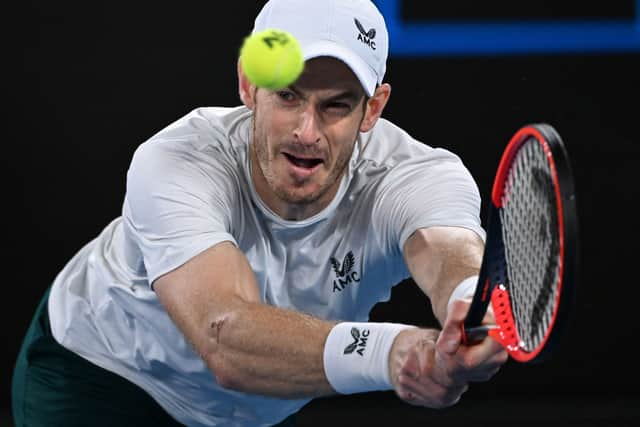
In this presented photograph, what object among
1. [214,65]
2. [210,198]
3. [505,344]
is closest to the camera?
[505,344]

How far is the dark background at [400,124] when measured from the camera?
13.0 ft

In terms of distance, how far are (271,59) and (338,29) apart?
16.3 inches

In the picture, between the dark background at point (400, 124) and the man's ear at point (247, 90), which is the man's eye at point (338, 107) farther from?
the dark background at point (400, 124)

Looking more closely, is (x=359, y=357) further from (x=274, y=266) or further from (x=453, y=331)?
(x=274, y=266)

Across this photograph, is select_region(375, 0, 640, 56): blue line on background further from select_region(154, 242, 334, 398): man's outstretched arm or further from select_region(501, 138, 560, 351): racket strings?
select_region(501, 138, 560, 351): racket strings

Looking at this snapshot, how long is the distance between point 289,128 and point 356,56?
210 mm

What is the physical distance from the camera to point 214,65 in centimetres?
397

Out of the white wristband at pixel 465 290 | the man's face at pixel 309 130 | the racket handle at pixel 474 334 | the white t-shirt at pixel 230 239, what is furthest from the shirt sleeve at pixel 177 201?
the racket handle at pixel 474 334

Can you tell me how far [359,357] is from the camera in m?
1.98

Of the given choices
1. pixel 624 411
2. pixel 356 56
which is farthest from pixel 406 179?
pixel 624 411

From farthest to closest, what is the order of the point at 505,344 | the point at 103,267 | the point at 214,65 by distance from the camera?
the point at 214,65
the point at 103,267
the point at 505,344

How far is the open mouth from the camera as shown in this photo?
2.45 m

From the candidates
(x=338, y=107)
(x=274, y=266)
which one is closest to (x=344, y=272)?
(x=274, y=266)

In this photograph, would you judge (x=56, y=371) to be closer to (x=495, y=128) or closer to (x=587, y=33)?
(x=495, y=128)
